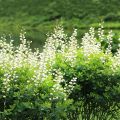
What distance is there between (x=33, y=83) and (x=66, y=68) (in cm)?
165

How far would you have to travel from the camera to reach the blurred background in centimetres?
7475

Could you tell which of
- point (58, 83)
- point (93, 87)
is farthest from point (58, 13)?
point (58, 83)

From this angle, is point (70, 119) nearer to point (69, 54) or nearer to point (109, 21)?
point (69, 54)

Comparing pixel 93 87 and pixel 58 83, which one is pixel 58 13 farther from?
pixel 58 83

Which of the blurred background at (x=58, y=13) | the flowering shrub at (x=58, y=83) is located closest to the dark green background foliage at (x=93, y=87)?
the flowering shrub at (x=58, y=83)

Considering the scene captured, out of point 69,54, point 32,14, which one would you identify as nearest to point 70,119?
point 69,54

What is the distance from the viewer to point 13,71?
9.76 m

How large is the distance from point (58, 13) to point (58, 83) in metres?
71.2

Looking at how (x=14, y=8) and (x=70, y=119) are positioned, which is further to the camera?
(x=14, y=8)

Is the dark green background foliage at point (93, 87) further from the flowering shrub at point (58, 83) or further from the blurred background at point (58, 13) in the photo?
the blurred background at point (58, 13)

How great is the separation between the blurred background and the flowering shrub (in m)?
60.2

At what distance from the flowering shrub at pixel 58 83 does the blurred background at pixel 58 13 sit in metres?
60.2

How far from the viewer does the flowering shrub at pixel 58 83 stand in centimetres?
935

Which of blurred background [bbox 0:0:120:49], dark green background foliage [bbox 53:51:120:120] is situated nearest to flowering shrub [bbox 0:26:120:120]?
dark green background foliage [bbox 53:51:120:120]
